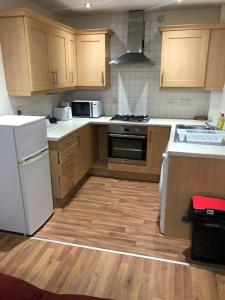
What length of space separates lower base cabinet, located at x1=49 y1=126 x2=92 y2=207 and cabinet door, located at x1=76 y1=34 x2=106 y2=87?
2.55ft

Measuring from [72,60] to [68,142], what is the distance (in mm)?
1390

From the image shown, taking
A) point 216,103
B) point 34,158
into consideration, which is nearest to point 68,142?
point 34,158

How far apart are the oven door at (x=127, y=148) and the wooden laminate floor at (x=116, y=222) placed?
0.39m

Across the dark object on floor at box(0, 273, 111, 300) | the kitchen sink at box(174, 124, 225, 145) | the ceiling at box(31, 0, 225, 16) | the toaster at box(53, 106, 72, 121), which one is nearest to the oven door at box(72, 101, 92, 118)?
the toaster at box(53, 106, 72, 121)

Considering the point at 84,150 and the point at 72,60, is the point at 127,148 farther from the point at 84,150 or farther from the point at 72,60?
the point at 72,60

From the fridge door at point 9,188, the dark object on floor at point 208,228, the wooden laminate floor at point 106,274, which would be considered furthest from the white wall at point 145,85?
the wooden laminate floor at point 106,274

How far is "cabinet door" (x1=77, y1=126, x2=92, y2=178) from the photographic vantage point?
3301mm

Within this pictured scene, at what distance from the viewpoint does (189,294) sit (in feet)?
5.74

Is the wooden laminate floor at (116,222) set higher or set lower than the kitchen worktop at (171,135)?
lower

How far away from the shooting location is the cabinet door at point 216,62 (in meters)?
3.11

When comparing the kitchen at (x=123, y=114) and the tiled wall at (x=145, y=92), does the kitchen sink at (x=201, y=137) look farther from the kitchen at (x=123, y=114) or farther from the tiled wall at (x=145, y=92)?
the tiled wall at (x=145, y=92)

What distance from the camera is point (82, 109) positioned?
3.87m

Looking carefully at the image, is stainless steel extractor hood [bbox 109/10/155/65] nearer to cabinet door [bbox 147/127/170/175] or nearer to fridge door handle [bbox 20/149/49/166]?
cabinet door [bbox 147/127/170/175]

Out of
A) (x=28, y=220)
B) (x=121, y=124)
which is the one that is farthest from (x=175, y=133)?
(x=28, y=220)
